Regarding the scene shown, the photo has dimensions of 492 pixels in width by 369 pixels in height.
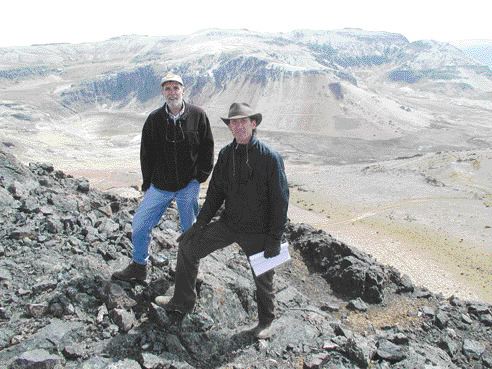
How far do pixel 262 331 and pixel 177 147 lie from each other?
2.94 meters

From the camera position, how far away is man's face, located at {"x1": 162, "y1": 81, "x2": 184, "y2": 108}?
254 inches

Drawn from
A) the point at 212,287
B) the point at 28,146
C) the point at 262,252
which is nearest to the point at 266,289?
the point at 262,252

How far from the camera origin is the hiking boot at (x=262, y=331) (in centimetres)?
685

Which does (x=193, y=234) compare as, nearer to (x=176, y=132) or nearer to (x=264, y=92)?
(x=176, y=132)

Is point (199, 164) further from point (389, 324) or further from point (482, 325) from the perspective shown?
point (482, 325)

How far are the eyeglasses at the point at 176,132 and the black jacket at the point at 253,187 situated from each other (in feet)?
2.61

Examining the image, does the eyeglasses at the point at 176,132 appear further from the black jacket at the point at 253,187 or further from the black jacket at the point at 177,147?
the black jacket at the point at 253,187

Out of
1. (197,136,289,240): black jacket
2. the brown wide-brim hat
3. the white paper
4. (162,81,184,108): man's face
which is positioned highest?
(162,81,184,108): man's face

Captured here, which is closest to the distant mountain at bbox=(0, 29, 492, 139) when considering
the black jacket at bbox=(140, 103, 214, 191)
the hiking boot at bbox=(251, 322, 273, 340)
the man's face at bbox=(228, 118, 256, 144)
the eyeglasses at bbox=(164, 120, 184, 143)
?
the black jacket at bbox=(140, 103, 214, 191)

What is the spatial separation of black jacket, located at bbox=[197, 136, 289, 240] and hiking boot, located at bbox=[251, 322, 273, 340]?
1532mm

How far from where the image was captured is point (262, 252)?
247 inches

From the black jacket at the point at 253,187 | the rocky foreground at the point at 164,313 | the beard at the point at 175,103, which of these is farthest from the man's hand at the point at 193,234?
the beard at the point at 175,103

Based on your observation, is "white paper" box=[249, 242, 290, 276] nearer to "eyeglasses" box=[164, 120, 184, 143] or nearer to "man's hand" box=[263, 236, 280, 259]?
"man's hand" box=[263, 236, 280, 259]

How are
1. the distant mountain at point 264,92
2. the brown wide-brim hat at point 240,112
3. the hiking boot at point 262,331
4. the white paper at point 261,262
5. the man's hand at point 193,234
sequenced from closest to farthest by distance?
the brown wide-brim hat at point 240,112
the white paper at point 261,262
the man's hand at point 193,234
the hiking boot at point 262,331
the distant mountain at point 264,92
